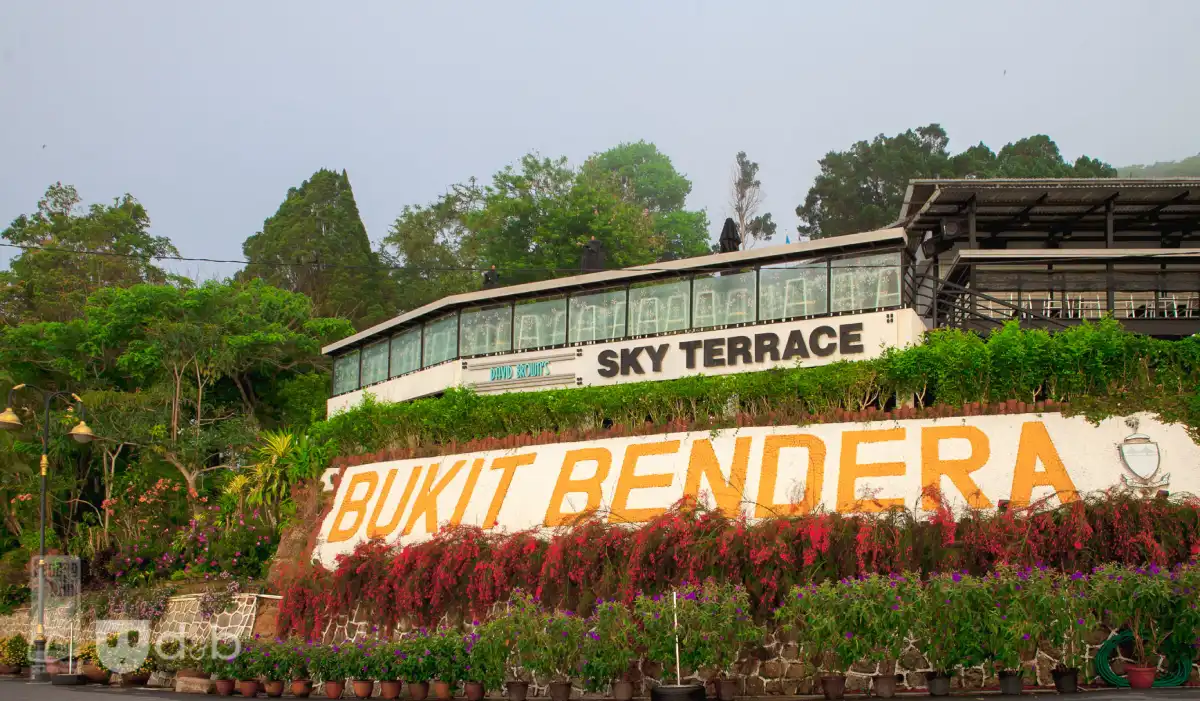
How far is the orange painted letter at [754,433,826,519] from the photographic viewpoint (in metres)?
20.9

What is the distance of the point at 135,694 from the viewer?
23125 mm

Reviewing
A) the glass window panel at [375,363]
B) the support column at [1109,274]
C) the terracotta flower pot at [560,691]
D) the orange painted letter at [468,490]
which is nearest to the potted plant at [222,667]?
the orange painted letter at [468,490]

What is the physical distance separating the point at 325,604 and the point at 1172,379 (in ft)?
54.8

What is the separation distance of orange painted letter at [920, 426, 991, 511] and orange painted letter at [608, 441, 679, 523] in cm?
482

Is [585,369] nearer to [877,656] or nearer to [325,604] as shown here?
[325,604]

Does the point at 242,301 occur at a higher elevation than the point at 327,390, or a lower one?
higher

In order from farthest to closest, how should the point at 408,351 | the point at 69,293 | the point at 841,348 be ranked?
the point at 69,293 → the point at 408,351 → the point at 841,348

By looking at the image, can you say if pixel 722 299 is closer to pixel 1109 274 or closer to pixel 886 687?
pixel 1109 274

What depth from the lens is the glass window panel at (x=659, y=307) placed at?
28.5 metres

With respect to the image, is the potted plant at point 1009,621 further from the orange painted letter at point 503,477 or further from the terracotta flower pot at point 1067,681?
the orange painted letter at point 503,477

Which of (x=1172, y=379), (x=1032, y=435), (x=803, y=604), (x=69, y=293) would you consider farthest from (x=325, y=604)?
(x=69, y=293)

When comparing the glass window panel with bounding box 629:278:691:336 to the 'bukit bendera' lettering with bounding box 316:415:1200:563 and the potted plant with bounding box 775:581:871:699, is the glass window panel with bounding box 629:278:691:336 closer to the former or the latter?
the 'bukit bendera' lettering with bounding box 316:415:1200:563

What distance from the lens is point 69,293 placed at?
157 ft

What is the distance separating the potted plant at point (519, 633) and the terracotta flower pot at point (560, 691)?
1.67 feet
